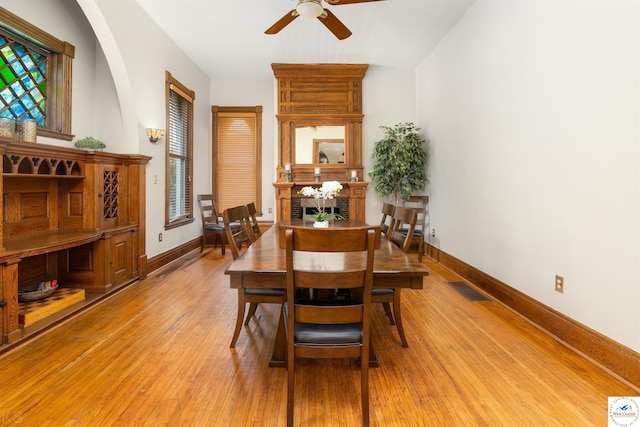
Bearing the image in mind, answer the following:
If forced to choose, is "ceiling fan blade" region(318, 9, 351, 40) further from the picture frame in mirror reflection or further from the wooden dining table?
the picture frame in mirror reflection

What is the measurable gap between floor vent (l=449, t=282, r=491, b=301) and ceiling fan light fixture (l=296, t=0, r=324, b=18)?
9.75ft

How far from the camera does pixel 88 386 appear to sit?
5.90 ft

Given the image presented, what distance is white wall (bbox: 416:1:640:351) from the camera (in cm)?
191

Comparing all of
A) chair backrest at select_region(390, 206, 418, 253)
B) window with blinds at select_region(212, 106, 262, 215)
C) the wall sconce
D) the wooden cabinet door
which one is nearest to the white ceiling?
window with blinds at select_region(212, 106, 262, 215)

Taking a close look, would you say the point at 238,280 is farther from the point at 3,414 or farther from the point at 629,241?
the point at 629,241

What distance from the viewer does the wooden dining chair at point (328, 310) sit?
4.35 ft

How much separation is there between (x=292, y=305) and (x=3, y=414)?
1.49m

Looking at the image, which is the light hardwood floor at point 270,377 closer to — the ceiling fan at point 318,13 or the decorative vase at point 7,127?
the decorative vase at point 7,127

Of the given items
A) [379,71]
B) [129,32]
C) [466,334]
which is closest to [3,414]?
[466,334]

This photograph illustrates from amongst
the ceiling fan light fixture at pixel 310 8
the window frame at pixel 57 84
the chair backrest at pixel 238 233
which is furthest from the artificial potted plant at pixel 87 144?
the ceiling fan light fixture at pixel 310 8

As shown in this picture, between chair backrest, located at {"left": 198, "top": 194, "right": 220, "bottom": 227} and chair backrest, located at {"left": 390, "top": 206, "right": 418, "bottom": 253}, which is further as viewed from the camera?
chair backrest, located at {"left": 198, "top": 194, "right": 220, "bottom": 227}

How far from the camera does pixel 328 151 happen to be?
5.86 metres

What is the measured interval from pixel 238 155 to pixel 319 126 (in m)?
1.73
